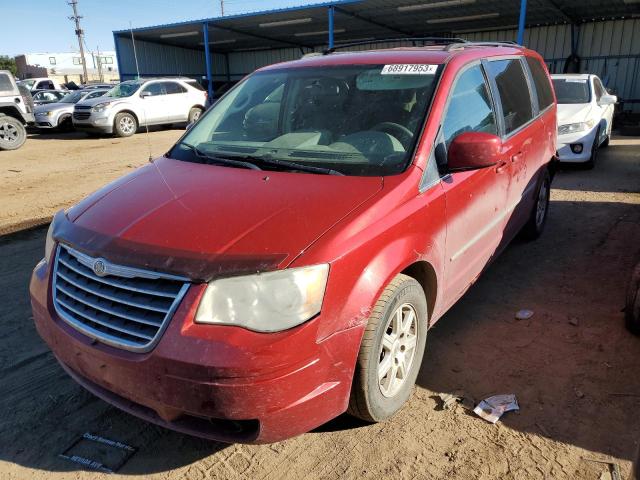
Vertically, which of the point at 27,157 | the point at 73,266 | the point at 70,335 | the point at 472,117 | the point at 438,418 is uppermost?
the point at 472,117

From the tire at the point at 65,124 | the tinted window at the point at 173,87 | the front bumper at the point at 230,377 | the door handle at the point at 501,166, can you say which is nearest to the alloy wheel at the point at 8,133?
the tire at the point at 65,124

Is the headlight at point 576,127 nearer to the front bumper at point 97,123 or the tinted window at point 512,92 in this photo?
the tinted window at point 512,92

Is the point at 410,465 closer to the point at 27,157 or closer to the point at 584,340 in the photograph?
the point at 584,340

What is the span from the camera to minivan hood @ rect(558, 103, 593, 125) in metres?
8.48

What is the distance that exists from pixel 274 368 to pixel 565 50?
2489 cm

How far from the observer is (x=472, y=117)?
10.9 ft

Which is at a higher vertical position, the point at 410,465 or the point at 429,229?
the point at 429,229

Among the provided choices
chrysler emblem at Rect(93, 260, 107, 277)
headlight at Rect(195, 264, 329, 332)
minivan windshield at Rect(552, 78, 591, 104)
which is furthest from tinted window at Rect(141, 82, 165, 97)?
headlight at Rect(195, 264, 329, 332)

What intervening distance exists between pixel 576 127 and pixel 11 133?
1294cm

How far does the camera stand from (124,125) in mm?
15508

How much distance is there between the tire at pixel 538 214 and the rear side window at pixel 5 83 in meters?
12.5

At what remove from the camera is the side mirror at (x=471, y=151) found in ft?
9.09

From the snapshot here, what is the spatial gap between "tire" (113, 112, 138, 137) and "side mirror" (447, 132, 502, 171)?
14.4 meters

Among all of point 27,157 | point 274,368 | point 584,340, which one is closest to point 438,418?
point 274,368
